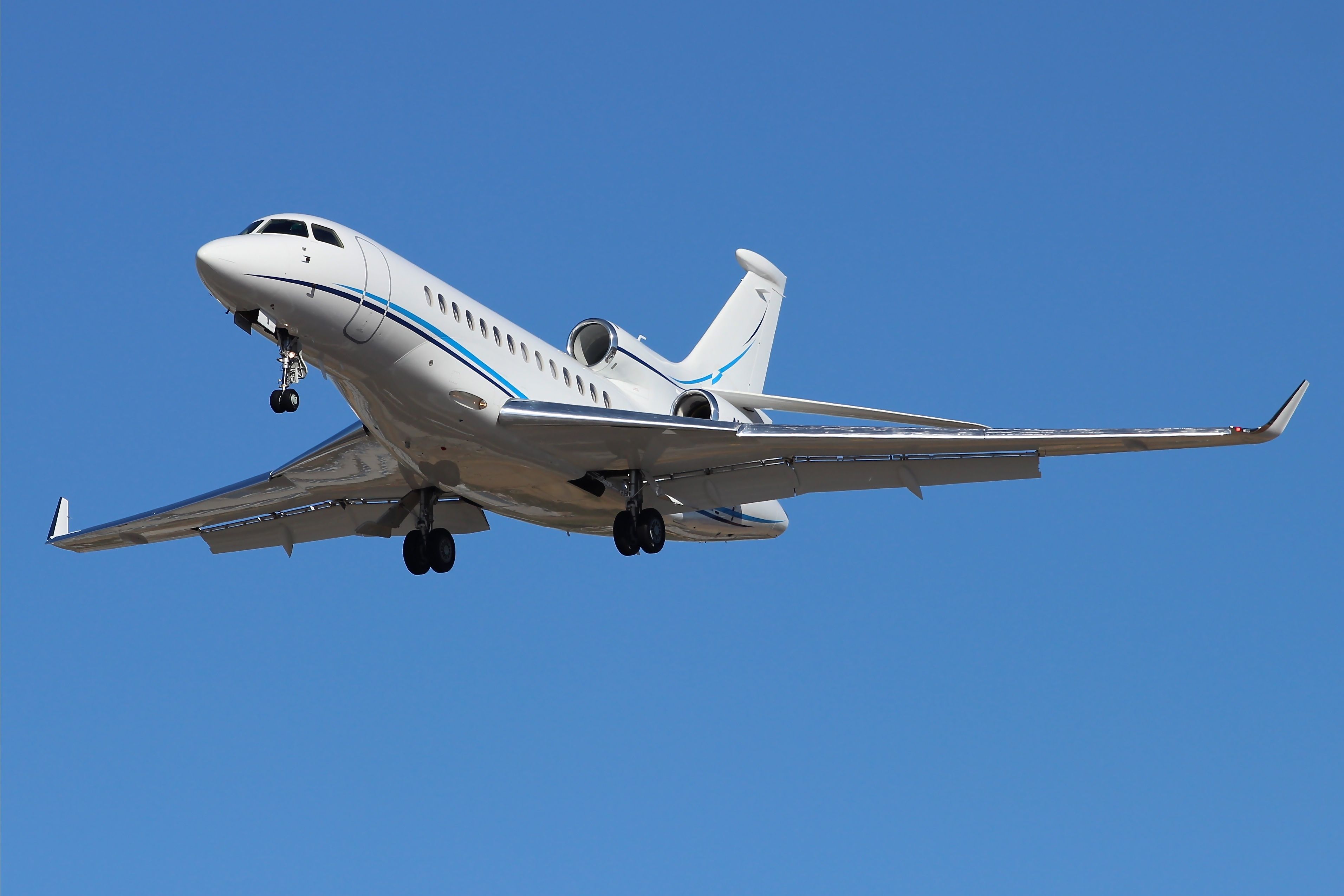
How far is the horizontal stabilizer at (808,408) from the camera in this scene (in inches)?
893

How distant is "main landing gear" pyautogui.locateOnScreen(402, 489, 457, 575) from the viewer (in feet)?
74.3

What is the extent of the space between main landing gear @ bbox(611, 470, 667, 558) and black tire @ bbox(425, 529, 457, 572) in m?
2.53

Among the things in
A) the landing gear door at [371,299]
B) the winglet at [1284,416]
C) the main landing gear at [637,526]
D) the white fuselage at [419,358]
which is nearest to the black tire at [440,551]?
the white fuselage at [419,358]

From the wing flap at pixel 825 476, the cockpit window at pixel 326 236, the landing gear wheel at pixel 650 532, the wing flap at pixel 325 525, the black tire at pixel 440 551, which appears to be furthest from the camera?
the wing flap at pixel 325 525

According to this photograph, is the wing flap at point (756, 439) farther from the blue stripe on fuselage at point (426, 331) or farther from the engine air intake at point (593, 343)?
the engine air intake at point (593, 343)

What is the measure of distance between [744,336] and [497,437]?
897 centimetres

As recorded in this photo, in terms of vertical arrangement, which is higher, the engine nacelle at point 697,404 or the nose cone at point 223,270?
the engine nacelle at point 697,404

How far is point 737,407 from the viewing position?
960 inches

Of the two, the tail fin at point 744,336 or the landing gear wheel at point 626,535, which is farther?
the tail fin at point 744,336

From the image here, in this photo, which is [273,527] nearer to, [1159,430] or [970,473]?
[970,473]

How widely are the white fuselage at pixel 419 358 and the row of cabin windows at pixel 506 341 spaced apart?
0.06 feet

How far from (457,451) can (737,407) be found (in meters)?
5.58

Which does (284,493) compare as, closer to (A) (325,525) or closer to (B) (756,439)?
(A) (325,525)

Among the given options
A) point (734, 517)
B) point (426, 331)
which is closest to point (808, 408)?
point (734, 517)
